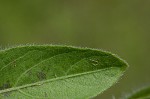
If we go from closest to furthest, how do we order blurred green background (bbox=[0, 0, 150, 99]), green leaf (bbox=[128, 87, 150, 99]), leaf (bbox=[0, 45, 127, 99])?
leaf (bbox=[0, 45, 127, 99]) < green leaf (bbox=[128, 87, 150, 99]) < blurred green background (bbox=[0, 0, 150, 99])

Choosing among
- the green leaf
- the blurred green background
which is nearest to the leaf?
the green leaf

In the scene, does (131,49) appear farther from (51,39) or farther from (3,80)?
(3,80)

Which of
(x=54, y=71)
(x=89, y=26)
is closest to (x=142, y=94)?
(x=54, y=71)

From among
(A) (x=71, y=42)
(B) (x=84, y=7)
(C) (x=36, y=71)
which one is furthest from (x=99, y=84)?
(B) (x=84, y=7)

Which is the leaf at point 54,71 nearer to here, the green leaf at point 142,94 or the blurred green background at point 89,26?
the green leaf at point 142,94

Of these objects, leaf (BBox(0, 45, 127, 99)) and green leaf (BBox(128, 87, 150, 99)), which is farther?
green leaf (BBox(128, 87, 150, 99))

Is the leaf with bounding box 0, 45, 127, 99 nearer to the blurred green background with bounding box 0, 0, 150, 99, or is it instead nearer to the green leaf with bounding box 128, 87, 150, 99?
the green leaf with bounding box 128, 87, 150, 99

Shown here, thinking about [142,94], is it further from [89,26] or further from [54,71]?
[89,26]
